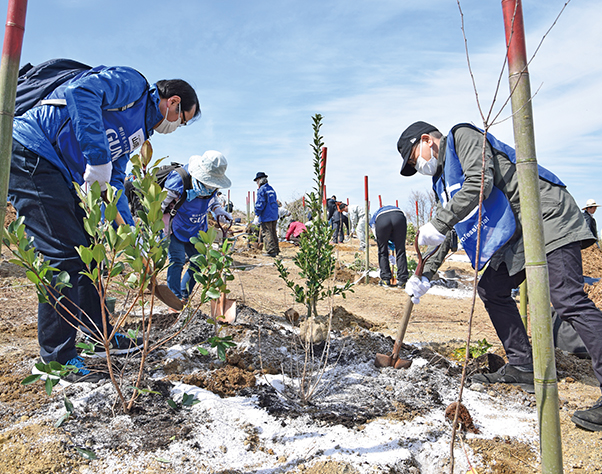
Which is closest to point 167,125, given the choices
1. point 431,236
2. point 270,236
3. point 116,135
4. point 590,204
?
point 116,135

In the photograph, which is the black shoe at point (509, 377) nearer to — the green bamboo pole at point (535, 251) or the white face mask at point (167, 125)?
the green bamboo pole at point (535, 251)

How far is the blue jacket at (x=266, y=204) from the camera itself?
377 inches

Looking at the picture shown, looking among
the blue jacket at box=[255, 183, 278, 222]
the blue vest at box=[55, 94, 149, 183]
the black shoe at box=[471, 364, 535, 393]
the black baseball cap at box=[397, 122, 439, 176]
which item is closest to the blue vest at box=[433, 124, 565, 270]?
the black baseball cap at box=[397, 122, 439, 176]

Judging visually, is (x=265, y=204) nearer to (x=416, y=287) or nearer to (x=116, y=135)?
(x=116, y=135)

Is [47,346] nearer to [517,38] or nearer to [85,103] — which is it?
[85,103]

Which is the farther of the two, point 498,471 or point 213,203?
point 213,203

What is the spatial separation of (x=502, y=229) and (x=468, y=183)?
0.33m

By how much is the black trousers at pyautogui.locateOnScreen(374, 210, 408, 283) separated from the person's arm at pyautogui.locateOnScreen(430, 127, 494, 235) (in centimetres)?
462

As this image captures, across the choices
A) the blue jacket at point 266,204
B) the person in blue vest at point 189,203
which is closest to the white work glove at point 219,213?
the person in blue vest at point 189,203

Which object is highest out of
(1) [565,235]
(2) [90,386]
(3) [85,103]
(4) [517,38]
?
(3) [85,103]

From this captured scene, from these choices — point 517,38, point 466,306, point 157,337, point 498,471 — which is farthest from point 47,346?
point 466,306

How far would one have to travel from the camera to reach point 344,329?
12.2 ft

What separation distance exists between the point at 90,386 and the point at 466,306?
17.4ft

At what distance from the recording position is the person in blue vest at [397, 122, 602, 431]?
2.01 meters
